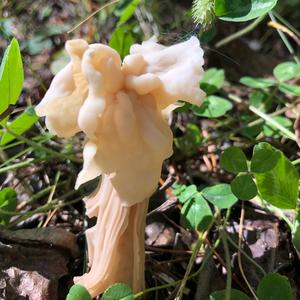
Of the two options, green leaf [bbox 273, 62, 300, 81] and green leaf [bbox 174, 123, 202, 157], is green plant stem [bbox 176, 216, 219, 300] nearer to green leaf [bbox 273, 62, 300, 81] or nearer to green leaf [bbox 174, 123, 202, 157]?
green leaf [bbox 174, 123, 202, 157]

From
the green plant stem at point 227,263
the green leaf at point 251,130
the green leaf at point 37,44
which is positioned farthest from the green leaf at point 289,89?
the green leaf at point 37,44

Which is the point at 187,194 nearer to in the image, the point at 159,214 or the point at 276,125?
the point at 159,214

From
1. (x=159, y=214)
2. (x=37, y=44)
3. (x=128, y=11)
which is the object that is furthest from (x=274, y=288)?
(x=37, y=44)

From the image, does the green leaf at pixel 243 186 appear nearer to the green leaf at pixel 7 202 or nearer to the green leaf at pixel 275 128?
the green leaf at pixel 275 128

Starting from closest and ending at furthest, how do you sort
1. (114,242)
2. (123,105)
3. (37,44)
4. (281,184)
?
(123,105) → (114,242) → (281,184) → (37,44)

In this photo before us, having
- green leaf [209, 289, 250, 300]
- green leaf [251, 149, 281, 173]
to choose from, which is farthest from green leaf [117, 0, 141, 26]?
green leaf [209, 289, 250, 300]

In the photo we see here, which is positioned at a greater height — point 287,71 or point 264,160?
point 264,160

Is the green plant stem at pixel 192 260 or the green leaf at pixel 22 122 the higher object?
the green leaf at pixel 22 122

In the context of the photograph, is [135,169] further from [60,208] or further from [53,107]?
[60,208]

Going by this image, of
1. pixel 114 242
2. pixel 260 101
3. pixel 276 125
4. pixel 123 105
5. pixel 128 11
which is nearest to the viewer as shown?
pixel 123 105
